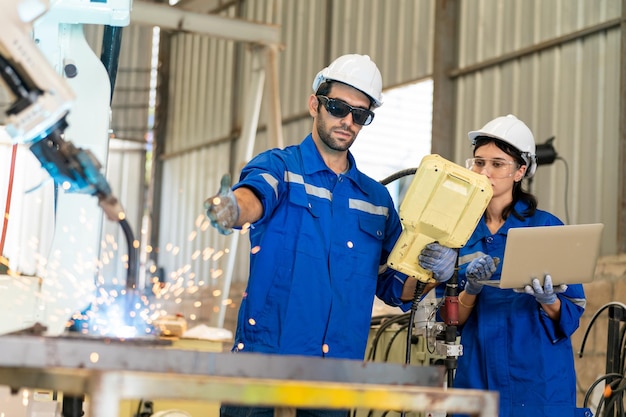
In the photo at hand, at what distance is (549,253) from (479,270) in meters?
0.22

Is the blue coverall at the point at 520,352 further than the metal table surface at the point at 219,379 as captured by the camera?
Yes

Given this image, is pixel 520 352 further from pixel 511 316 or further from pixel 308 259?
pixel 308 259

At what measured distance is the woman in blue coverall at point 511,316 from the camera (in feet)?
9.80

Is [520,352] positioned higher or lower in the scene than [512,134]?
lower

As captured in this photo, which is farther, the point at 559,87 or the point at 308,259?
the point at 559,87

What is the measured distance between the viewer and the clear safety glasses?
3.19 meters

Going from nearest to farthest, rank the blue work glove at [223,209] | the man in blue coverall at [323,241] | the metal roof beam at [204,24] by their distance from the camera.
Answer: the blue work glove at [223,209]
the man in blue coverall at [323,241]
the metal roof beam at [204,24]

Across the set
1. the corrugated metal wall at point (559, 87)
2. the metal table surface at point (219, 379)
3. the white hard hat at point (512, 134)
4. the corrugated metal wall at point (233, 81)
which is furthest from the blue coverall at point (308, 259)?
the corrugated metal wall at point (233, 81)

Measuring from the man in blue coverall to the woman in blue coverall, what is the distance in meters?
0.24

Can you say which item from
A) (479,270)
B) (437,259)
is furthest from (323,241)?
(479,270)

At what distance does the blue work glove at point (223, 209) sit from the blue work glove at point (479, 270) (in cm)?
92

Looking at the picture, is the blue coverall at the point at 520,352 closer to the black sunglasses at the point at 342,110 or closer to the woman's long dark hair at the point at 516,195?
the woman's long dark hair at the point at 516,195

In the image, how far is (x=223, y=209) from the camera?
7.53 feet

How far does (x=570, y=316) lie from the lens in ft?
9.91
